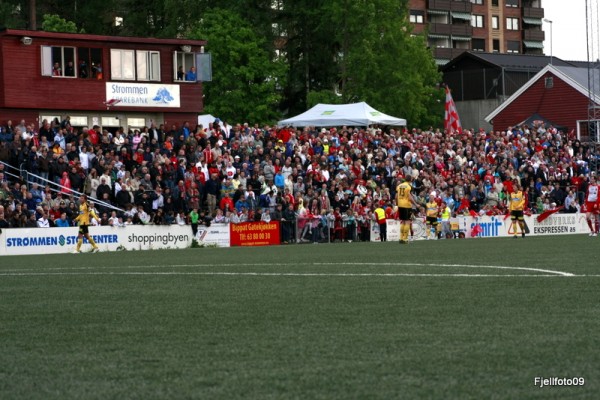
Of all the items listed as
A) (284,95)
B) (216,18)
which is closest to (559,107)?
(284,95)

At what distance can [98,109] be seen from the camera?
43688 mm

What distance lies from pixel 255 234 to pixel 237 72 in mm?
27481

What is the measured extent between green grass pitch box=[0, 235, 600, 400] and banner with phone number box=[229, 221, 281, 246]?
20.8 metres

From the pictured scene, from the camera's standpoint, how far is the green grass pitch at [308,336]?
6.56 metres

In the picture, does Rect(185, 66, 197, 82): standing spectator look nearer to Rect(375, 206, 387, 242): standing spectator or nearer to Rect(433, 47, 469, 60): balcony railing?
Rect(375, 206, 387, 242): standing spectator

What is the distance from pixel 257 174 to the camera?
1522 inches

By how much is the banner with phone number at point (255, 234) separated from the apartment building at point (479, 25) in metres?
67.8

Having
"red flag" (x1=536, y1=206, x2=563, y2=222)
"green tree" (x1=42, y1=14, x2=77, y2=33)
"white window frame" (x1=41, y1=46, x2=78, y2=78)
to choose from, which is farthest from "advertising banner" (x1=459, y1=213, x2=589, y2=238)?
"green tree" (x1=42, y1=14, x2=77, y2=33)

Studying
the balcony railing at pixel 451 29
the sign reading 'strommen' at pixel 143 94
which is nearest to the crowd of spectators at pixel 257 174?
the sign reading 'strommen' at pixel 143 94

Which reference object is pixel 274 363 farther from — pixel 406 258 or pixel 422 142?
pixel 422 142

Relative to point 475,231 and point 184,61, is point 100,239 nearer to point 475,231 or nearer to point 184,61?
point 475,231

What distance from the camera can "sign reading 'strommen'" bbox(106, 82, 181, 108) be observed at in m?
44.1

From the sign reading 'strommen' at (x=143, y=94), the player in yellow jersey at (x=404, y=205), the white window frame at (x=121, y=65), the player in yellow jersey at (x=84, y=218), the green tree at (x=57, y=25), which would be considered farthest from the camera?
the green tree at (x=57, y=25)

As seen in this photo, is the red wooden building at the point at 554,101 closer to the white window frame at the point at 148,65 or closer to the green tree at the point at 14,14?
the green tree at the point at 14,14
